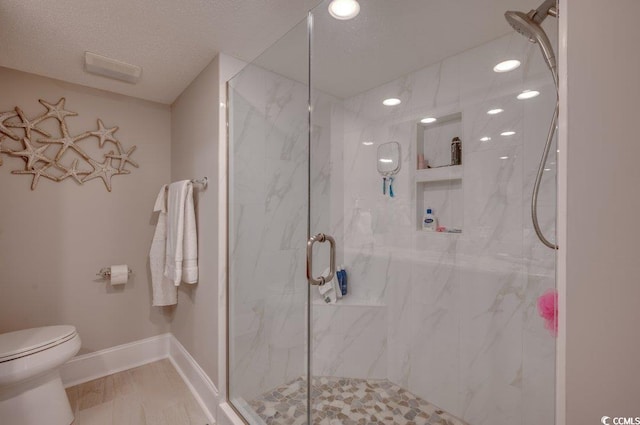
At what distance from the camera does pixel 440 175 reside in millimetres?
1845

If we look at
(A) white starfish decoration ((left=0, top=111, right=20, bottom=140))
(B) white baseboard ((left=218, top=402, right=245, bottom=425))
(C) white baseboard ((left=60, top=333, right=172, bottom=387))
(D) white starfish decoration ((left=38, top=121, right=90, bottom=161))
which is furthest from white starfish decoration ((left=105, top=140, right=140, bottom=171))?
(B) white baseboard ((left=218, top=402, right=245, bottom=425))

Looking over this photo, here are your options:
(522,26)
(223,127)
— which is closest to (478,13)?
(522,26)

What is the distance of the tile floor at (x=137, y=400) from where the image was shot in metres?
1.77

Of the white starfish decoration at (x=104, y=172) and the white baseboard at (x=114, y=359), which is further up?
the white starfish decoration at (x=104, y=172)

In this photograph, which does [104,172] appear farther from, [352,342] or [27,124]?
[352,342]

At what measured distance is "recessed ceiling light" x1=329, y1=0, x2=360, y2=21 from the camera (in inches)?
52.6

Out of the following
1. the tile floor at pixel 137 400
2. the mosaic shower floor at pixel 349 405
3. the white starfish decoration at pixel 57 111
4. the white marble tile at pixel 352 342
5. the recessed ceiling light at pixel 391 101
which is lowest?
the tile floor at pixel 137 400

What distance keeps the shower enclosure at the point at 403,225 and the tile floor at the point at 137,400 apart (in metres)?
0.41

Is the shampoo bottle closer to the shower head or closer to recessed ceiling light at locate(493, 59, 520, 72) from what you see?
recessed ceiling light at locate(493, 59, 520, 72)

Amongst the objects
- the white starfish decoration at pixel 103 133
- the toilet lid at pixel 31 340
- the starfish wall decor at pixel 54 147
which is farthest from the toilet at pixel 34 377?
the white starfish decoration at pixel 103 133

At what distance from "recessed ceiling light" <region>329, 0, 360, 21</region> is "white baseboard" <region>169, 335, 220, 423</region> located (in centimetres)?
219

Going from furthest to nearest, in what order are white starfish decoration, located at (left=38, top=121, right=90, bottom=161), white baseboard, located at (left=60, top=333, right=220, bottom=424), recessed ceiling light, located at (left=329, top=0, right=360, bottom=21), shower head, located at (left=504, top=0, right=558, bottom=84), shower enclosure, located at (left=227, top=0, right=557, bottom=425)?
1. white starfish decoration, located at (left=38, top=121, right=90, bottom=161)
2. white baseboard, located at (left=60, top=333, right=220, bottom=424)
3. shower enclosure, located at (left=227, top=0, right=557, bottom=425)
4. recessed ceiling light, located at (left=329, top=0, right=360, bottom=21)
5. shower head, located at (left=504, top=0, right=558, bottom=84)

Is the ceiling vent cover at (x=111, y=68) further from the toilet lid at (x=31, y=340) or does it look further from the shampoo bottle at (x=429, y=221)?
the shampoo bottle at (x=429, y=221)

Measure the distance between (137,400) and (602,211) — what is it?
2.58 meters
